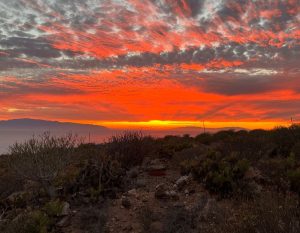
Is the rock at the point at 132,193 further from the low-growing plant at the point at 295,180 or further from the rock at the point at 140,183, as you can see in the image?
the low-growing plant at the point at 295,180

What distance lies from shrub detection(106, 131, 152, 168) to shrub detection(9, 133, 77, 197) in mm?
2057

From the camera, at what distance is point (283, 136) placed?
488 inches

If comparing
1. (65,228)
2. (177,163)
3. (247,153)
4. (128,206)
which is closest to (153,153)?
(177,163)

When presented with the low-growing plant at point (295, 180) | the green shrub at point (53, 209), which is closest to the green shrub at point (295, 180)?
the low-growing plant at point (295, 180)

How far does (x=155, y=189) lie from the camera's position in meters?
9.40

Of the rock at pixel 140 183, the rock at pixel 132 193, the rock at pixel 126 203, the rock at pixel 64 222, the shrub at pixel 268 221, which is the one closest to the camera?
the shrub at pixel 268 221

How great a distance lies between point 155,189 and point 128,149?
335cm

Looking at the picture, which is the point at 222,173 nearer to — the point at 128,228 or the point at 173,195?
the point at 173,195

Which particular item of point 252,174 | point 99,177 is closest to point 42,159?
point 99,177

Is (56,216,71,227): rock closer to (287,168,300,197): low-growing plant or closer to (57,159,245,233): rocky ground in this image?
(57,159,245,233): rocky ground

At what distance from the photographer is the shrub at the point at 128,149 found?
1221 cm

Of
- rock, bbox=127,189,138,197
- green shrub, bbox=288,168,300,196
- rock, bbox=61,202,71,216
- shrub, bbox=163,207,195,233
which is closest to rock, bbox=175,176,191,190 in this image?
rock, bbox=127,189,138,197

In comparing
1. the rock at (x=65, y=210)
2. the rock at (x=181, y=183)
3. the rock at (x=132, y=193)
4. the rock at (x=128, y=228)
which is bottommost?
the rock at (x=128, y=228)

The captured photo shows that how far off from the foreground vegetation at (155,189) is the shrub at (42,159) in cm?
3
